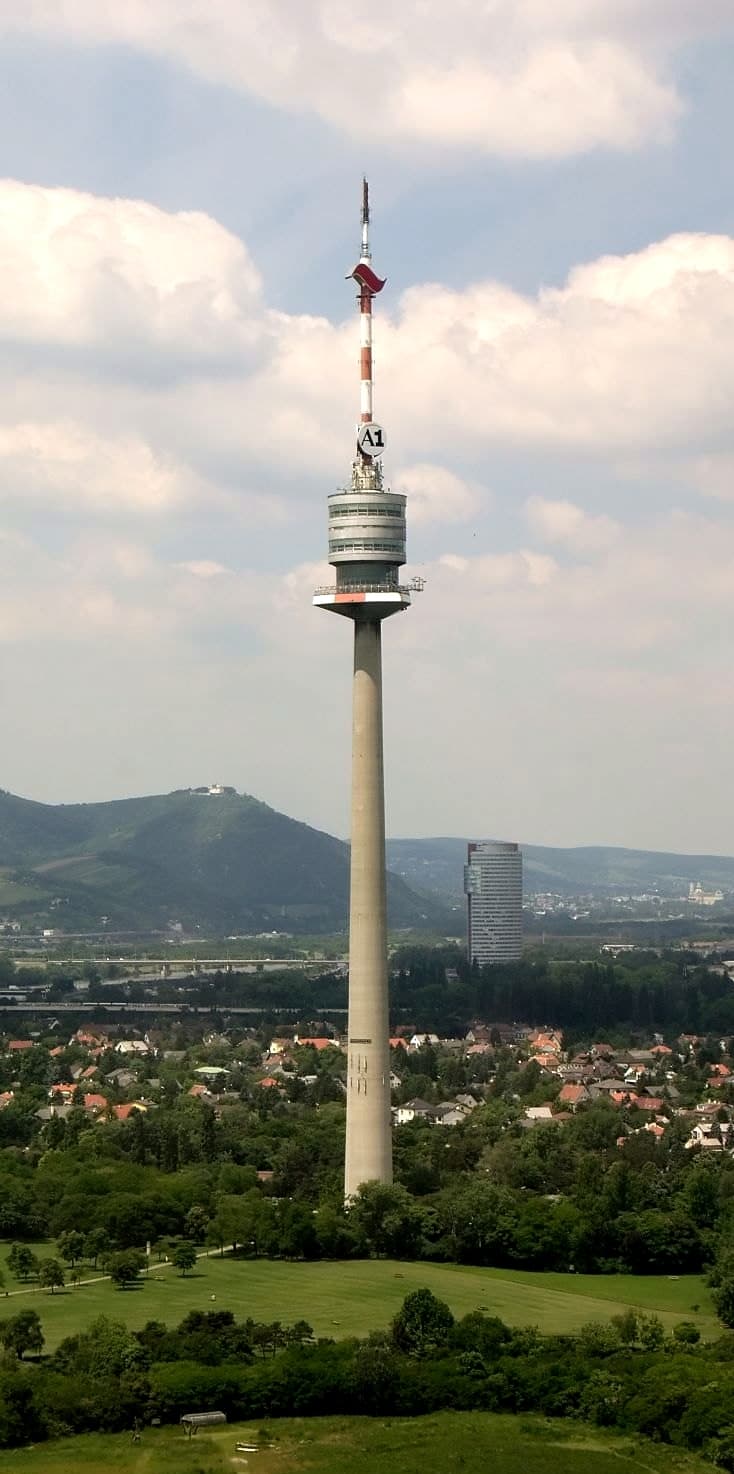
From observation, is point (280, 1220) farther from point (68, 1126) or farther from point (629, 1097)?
point (629, 1097)

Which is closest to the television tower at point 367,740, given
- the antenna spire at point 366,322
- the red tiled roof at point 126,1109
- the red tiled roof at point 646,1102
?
the antenna spire at point 366,322

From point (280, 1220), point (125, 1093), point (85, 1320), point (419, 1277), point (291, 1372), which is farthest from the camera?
point (125, 1093)

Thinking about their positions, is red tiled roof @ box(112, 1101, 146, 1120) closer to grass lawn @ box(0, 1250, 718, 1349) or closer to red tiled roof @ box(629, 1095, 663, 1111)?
red tiled roof @ box(629, 1095, 663, 1111)

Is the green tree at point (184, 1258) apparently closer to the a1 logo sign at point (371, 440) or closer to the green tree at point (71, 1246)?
the green tree at point (71, 1246)

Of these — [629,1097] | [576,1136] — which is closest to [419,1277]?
[576,1136]

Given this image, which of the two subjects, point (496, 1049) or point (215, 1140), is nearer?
point (215, 1140)

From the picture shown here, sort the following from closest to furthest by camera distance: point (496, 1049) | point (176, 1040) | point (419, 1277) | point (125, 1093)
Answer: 1. point (419, 1277)
2. point (125, 1093)
3. point (496, 1049)
4. point (176, 1040)

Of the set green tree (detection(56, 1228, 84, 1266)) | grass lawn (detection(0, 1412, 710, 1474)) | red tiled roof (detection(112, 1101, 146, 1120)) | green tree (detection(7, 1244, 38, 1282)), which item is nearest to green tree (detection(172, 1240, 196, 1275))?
green tree (detection(56, 1228, 84, 1266))
